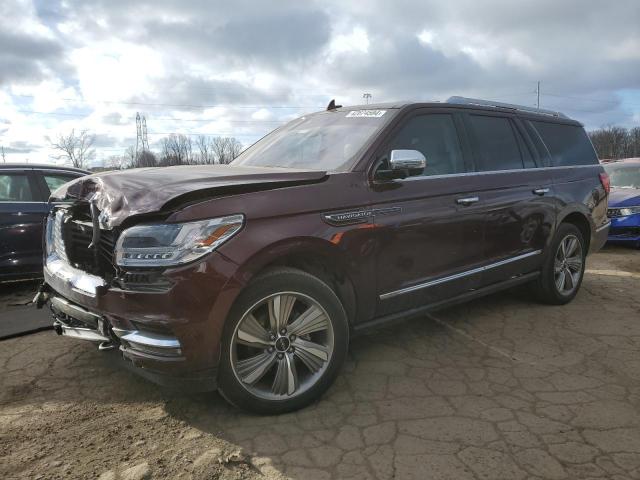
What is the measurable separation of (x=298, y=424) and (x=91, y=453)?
1.11m

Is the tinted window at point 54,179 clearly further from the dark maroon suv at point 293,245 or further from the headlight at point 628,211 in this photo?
the headlight at point 628,211

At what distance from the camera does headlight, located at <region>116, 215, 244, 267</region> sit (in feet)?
8.70

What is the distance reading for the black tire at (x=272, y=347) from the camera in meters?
2.83

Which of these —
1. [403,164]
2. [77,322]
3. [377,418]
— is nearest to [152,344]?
[77,322]

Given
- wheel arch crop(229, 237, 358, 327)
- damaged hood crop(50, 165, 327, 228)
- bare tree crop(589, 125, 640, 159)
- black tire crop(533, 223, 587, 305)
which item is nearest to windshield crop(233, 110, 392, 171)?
damaged hood crop(50, 165, 327, 228)

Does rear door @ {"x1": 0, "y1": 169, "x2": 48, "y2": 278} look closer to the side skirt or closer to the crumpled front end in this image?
the crumpled front end

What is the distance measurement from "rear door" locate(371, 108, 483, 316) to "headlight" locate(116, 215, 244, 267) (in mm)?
1177

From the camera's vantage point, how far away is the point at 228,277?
2.72 meters

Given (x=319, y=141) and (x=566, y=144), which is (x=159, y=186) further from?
(x=566, y=144)

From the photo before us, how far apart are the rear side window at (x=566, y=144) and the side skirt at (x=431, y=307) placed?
4.26 ft

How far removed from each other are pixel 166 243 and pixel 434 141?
2339 millimetres

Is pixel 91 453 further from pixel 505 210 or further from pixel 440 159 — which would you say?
pixel 505 210

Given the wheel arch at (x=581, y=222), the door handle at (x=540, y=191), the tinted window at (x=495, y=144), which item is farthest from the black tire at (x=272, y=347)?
the wheel arch at (x=581, y=222)

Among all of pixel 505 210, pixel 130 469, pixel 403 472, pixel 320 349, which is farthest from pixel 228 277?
pixel 505 210
